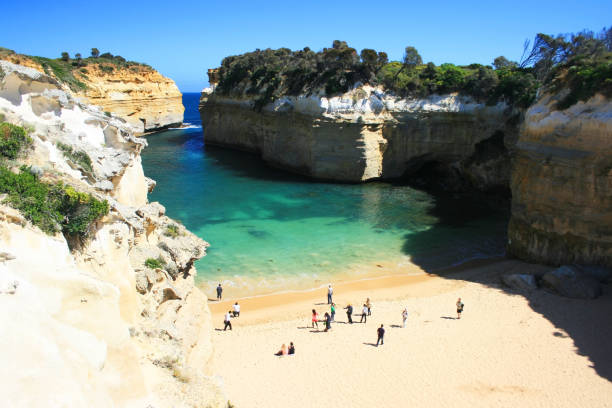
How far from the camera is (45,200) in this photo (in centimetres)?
759

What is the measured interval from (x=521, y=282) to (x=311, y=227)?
11.7 meters

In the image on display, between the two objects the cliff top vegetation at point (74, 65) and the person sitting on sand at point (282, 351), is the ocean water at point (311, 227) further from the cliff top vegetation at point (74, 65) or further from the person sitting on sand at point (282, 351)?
the cliff top vegetation at point (74, 65)

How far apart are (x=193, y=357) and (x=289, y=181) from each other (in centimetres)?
2711

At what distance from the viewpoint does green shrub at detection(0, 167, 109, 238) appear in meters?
7.20

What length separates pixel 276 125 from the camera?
41.0 m

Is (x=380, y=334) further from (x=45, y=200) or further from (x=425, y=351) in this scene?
(x=45, y=200)

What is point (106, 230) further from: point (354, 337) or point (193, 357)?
point (354, 337)

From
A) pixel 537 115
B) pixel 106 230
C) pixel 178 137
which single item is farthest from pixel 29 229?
pixel 178 137

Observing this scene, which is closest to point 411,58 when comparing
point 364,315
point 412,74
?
point 412,74

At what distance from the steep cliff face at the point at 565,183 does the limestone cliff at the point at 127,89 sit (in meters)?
44.5

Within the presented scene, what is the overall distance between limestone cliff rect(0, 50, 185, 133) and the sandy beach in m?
42.9

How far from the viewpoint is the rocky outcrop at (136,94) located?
A: 55250mm

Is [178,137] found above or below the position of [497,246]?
above

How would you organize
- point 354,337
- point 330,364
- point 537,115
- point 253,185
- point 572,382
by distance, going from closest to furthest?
point 572,382 < point 330,364 < point 354,337 < point 537,115 < point 253,185
